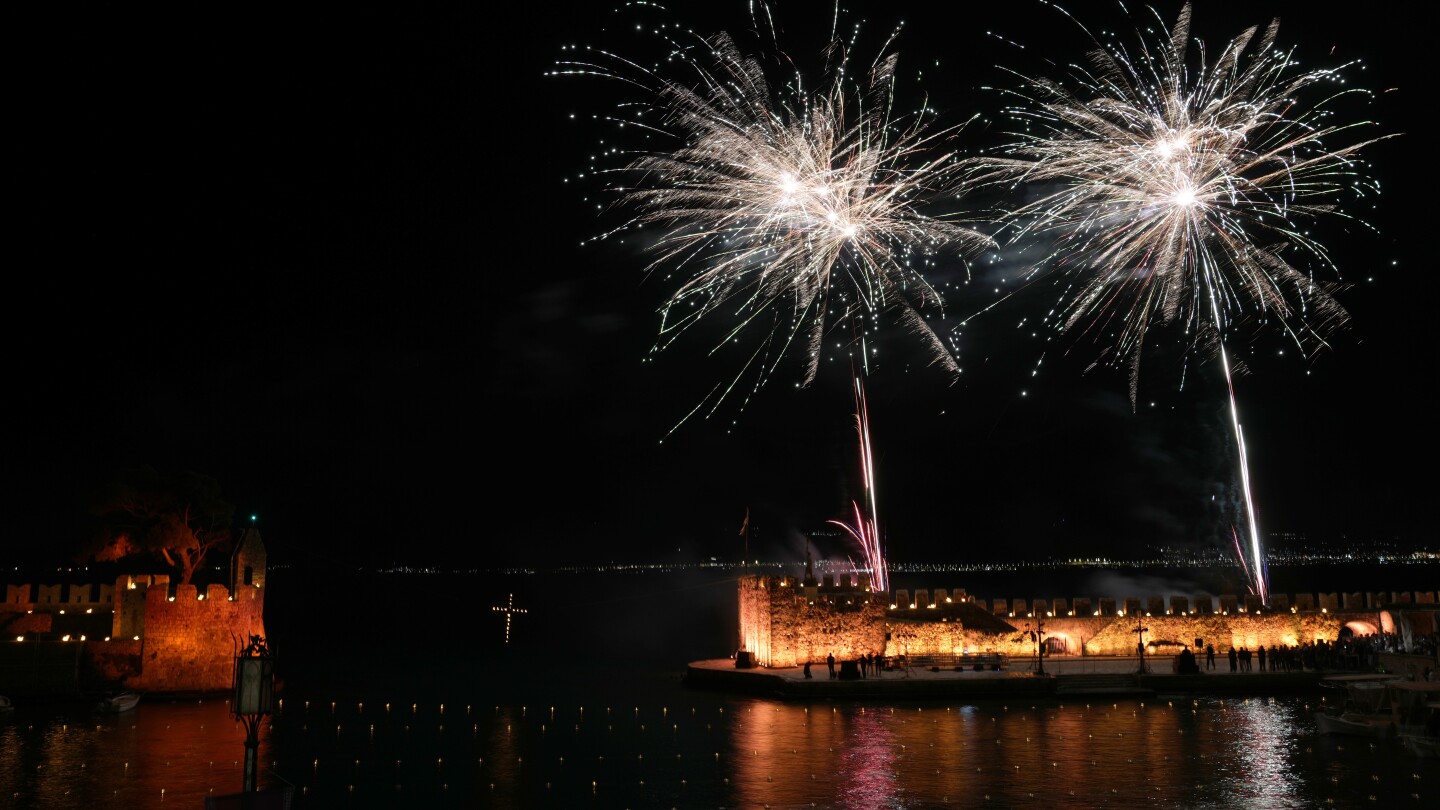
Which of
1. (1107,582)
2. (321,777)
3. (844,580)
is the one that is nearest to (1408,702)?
(844,580)

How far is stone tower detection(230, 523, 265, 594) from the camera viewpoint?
27.9 metres

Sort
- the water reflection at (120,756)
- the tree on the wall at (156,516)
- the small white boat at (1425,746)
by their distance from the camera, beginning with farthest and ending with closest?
the tree on the wall at (156,516) → the small white boat at (1425,746) → the water reflection at (120,756)

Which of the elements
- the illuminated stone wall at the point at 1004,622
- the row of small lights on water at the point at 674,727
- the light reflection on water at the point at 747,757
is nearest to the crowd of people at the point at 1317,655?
the illuminated stone wall at the point at 1004,622

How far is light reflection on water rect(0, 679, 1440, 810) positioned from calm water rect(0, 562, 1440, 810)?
0.21ft

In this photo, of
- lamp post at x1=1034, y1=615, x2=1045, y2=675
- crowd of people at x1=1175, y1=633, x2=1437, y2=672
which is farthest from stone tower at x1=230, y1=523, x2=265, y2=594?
crowd of people at x1=1175, y1=633, x2=1437, y2=672

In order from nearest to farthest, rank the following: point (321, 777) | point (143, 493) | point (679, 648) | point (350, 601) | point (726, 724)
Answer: point (321, 777) < point (726, 724) < point (143, 493) < point (679, 648) < point (350, 601)

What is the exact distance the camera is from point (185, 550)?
29297mm

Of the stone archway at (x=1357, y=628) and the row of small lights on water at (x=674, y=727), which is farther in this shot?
the stone archway at (x=1357, y=628)

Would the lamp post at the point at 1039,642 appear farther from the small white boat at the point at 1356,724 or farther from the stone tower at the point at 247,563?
the stone tower at the point at 247,563

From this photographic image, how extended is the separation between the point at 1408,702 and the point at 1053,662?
10.7 metres

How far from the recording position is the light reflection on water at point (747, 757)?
1540cm

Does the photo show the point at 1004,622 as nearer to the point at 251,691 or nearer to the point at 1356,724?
the point at 1356,724

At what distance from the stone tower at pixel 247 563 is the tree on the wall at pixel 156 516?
5.37ft

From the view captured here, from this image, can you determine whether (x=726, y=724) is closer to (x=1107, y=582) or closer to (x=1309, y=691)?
(x=1309, y=691)
